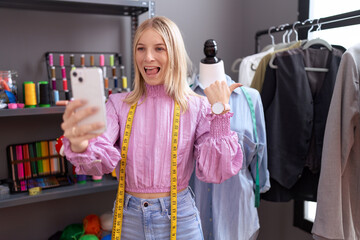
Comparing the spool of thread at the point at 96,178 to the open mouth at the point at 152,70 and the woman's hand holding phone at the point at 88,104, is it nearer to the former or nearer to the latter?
the open mouth at the point at 152,70

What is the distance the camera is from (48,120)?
6.66 feet

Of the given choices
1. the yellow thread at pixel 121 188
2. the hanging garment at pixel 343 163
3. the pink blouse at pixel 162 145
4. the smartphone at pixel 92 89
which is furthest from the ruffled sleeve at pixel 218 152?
the hanging garment at pixel 343 163

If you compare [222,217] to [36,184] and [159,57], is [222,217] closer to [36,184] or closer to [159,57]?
[159,57]

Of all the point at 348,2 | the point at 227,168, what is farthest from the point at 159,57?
the point at 348,2

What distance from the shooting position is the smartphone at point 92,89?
0.79 metres

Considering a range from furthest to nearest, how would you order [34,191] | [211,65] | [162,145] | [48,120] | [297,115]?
[48,120] → [34,191] → [297,115] → [211,65] → [162,145]

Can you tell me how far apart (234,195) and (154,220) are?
485 millimetres

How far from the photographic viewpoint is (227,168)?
104 cm

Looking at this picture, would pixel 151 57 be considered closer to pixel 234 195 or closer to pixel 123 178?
pixel 123 178

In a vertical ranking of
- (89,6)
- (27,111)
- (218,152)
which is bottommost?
(218,152)

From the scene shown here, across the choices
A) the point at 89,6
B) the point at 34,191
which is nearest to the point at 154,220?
the point at 34,191

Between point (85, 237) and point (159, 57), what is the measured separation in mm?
1269

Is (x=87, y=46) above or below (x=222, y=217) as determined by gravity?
above

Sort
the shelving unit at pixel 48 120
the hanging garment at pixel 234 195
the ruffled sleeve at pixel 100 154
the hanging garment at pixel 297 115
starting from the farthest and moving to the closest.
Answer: the shelving unit at pixel 48 120
the hanging garment at pixel 297 115
the hanging garment at pixel 234 195
the ruffled sleeve at pixel 100 154
